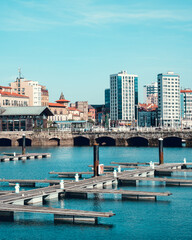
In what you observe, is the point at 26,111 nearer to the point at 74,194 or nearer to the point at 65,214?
the point at 74,194

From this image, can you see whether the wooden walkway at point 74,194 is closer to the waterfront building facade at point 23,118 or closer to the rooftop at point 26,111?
the waterfront building facade at point 23,118

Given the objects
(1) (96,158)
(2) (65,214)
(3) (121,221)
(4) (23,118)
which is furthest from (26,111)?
(2) (65,214)

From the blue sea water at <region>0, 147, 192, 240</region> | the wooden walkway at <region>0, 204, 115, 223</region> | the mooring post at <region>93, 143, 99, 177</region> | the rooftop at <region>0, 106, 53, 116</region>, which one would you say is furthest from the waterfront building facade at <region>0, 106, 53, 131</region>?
the wooden walkway at <region>0, 204, 115, 223</region>

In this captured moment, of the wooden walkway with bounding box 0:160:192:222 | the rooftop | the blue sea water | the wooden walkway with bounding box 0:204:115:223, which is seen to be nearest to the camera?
the blue sea water

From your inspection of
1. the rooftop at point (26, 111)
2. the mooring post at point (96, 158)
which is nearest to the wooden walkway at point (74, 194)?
the mooring post at point (96, 158)

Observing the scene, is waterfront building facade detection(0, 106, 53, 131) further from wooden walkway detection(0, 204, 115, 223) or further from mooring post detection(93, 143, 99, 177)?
wooden walkway detection(0, 204, 115, 223)

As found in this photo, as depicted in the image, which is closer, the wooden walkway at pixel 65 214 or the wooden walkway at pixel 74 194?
the wooden walkway at pixel 65 214

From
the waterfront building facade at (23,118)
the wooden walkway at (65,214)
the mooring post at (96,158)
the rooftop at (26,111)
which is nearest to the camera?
the wooden walkway at (65,214)

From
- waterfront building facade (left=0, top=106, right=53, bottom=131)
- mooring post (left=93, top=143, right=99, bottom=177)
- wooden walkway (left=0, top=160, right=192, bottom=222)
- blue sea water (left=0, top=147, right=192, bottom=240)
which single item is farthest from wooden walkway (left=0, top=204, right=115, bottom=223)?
waterfront building facade (left=0, top=106, right=53, bottom=131)

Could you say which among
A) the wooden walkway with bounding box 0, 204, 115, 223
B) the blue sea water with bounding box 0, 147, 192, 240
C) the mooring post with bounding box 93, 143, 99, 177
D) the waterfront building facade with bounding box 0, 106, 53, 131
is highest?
the waterfront building facade with bounding box 0, 106, 53, 131

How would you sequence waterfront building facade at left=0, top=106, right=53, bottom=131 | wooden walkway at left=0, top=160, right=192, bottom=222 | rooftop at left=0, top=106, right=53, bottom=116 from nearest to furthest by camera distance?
1. wooden walkway at left=0, top=160, right=192, bottom=222
2. waterfront building facade at left=0, top=106, right=53, bottom=131
3. rooftop at left=0, top=106, right=53, bottom=116

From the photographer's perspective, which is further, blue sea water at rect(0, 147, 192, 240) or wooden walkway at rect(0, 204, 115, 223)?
wooden walkway at rect(0, 204, 115, 223)

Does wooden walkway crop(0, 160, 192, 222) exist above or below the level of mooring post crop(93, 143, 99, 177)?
below

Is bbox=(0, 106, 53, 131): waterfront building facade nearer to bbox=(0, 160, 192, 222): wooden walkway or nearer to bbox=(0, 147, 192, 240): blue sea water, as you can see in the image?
bbox=(0, 160, 192, 222): wooden walkway
